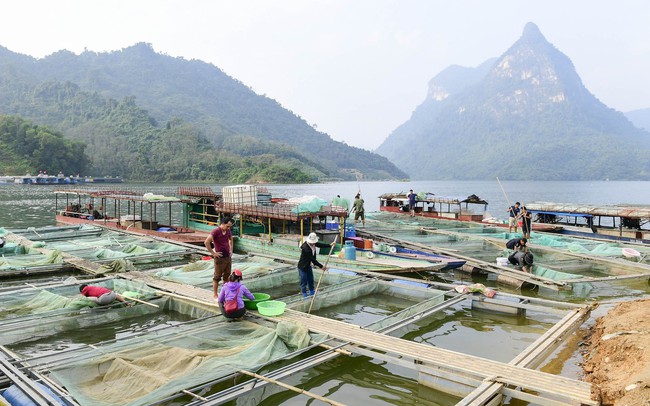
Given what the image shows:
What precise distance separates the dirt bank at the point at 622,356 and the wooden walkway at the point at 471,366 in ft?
1.05

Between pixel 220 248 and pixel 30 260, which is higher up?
pixel 220 248

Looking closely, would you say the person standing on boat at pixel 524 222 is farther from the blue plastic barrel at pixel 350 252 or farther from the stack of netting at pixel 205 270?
the stack of netting at pixel 205 270

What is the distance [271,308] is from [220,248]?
2320 mm

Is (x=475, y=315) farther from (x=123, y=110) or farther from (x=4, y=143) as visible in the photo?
(x=123, y=110)

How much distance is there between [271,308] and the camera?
9.47 m

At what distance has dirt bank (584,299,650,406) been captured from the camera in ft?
18.7

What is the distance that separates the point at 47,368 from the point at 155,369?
1588 mm

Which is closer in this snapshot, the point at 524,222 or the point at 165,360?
the point at 165,360

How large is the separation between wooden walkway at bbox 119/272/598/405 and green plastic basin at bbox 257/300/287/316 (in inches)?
5.6

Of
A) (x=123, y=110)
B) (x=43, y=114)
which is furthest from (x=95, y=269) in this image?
(x=43, y=114)

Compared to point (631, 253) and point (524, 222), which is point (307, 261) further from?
point (631, 253)

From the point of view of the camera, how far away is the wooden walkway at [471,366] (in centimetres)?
628

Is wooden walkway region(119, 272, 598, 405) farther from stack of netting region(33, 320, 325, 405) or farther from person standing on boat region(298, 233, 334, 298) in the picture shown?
person standing on boat region(298, 233, 334, 298)

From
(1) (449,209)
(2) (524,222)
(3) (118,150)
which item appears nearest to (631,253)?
(2) (524,222)
